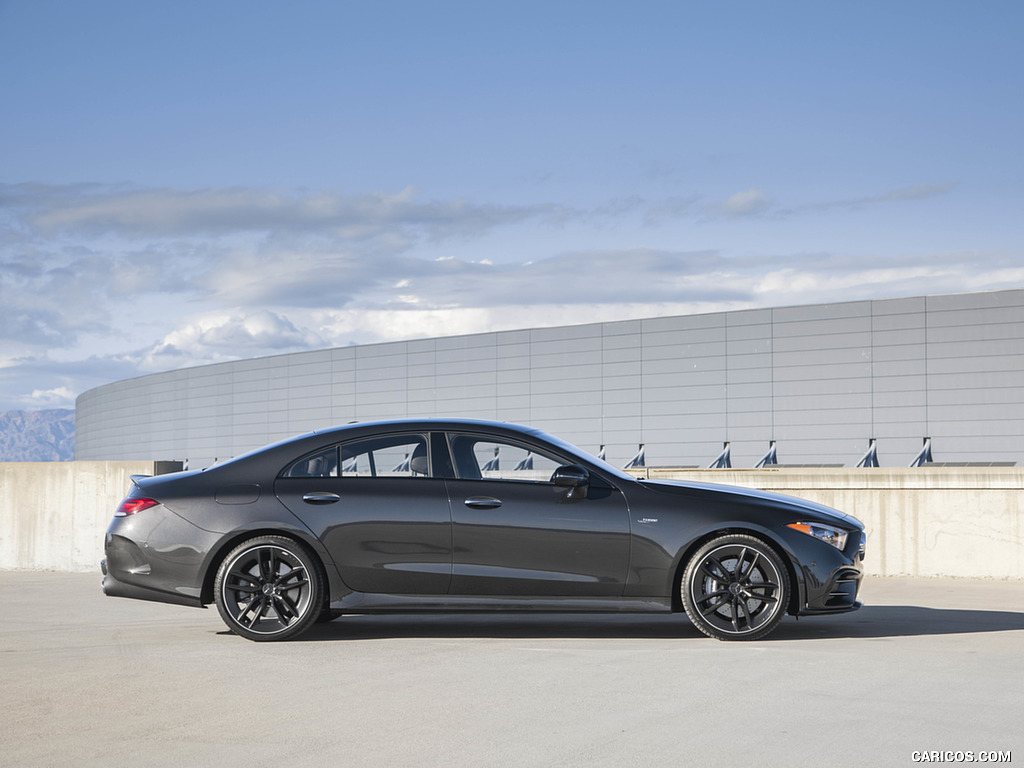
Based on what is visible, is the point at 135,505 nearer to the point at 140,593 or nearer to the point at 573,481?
the point at 140,593

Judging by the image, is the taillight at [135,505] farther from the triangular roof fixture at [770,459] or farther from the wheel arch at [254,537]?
the triangular roof fixture at [770,459]

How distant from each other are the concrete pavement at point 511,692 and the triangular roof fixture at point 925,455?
99.5 ft

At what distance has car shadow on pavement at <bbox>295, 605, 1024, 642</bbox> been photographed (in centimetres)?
747

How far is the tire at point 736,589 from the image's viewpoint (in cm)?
703

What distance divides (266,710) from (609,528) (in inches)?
108

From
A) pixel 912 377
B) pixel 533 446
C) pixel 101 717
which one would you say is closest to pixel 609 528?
pixel 533 446

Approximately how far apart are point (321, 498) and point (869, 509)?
270 inches

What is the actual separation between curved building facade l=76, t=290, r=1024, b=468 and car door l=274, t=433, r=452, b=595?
32.9 meters

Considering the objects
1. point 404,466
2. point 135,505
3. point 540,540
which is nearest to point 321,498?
point 404,466

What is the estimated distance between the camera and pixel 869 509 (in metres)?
11.8

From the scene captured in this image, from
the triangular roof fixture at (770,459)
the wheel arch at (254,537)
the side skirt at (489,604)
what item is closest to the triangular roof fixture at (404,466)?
the wheel arch at (254,537)

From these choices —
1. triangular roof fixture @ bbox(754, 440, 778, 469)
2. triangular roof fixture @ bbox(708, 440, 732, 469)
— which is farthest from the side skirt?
triangular roof fixture @ bbox(708, 440, 732, 469)

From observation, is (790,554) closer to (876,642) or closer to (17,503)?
(876,642)

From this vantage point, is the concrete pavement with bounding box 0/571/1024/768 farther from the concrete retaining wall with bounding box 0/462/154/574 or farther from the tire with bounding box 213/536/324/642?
the concrete retaining wall with bounding box 0/462/154/574
